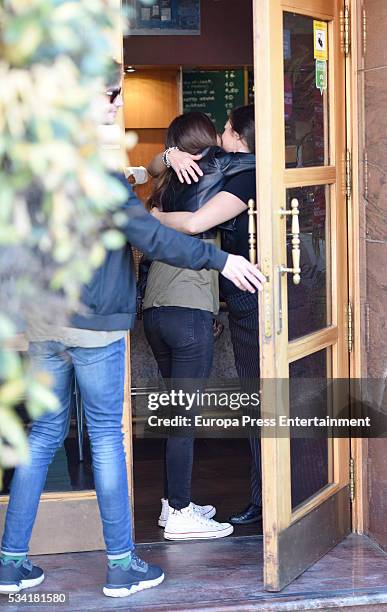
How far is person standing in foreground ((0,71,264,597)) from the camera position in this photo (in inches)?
123

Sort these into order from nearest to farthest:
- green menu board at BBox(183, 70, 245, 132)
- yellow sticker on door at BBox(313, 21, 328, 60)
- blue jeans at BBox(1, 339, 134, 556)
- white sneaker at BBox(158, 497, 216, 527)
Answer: blue jeans at BBox(1, 339, 134, 556) → yellow sticker on door at BBox(313, 21, 328, 60) → white sneaker at BBox(158, 497, 216, 527) → green menu board at BBox(183, 70, 245, 132)

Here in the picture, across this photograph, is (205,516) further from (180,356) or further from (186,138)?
(186,138)

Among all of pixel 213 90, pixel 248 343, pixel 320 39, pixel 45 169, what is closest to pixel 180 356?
pixel 248 343

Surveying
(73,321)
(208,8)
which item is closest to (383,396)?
(73,321)

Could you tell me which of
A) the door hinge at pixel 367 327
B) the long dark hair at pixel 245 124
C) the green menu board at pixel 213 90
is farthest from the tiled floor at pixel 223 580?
the green menu board at pixel 213 90

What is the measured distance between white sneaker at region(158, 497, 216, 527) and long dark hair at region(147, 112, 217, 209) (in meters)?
1.19

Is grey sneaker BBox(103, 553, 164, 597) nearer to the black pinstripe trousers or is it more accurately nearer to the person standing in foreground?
the person standing in foreground

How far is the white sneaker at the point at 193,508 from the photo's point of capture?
4.15 meters

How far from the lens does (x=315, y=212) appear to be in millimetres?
3656

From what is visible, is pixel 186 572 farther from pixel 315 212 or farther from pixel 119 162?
pixel 119 162

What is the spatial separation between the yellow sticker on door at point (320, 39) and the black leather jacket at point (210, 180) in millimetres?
472

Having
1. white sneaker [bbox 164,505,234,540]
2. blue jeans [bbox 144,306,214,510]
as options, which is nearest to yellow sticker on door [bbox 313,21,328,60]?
blue jeans [bbox 144,306,214,510]

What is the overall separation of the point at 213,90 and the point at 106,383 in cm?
520

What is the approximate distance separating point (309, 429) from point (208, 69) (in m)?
4.80
